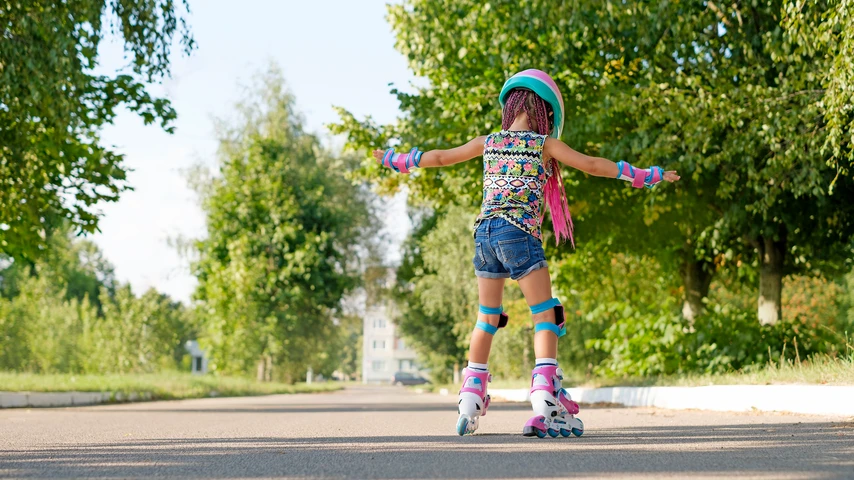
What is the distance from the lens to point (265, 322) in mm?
36906

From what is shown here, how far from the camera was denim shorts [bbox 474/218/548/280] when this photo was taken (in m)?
5.95

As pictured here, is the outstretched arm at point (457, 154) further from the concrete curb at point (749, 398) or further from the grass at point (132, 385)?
the grass at point (132, 385)

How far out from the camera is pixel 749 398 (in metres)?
9.70

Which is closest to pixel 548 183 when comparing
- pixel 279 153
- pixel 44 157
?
pixel 44 157

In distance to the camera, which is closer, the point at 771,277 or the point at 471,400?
the point at 471,400

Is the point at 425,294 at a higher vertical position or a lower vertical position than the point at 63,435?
higher

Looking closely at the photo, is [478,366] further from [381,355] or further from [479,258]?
[381,355]

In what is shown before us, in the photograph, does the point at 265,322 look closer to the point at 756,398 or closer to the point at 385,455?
the point at 756,398

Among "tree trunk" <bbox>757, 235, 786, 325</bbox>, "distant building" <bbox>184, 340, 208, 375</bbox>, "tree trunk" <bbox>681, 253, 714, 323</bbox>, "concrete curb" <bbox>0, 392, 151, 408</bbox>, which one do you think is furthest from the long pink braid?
"distant building" <bbox>184, 340, 208, 375</bbox>

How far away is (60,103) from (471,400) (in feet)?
25.6

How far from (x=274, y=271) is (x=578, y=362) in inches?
488

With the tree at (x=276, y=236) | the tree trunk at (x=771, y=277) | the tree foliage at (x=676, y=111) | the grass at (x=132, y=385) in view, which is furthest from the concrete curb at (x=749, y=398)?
the tree at (x=276, y=236)

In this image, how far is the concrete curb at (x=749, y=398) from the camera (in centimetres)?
816

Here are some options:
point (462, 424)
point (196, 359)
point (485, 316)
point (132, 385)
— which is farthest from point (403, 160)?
point (196, 359)
